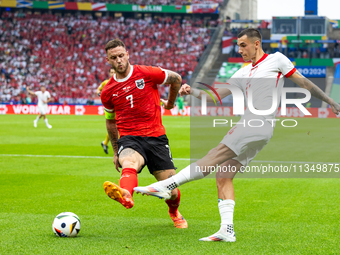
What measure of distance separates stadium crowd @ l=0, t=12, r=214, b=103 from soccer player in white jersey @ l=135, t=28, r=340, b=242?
3821 centimetres

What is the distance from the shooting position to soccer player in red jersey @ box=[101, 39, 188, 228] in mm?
5285

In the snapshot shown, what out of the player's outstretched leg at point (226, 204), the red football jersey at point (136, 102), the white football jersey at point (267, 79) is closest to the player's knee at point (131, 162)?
the red football jersey at point (136, 102)

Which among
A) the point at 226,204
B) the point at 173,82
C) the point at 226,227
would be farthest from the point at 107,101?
the point at 226,227

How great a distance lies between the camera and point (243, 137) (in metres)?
4.61

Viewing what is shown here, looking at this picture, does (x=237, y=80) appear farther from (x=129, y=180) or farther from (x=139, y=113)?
(x=129, y=180)

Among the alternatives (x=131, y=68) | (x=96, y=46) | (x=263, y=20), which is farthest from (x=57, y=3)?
(x=131, y=68)

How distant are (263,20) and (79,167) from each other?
4194 cm

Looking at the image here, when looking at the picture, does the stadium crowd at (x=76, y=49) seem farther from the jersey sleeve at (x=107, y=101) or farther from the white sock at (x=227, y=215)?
the white sock at (x=227, y=215)

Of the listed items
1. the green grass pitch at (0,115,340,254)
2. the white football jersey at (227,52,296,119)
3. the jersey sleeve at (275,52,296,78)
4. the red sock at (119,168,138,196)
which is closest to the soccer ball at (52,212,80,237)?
the green grass pitch at (0,115,340,254)

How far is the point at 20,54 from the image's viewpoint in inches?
1893

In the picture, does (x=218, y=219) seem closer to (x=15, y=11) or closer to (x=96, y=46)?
(x=96, y=46)

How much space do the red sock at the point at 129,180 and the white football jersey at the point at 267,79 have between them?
1.38m

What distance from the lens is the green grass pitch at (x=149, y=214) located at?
15.2 ft

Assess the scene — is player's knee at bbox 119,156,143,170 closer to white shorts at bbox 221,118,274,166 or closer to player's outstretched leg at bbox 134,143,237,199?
player's outstretched leg at bbox 134,143,237,199
